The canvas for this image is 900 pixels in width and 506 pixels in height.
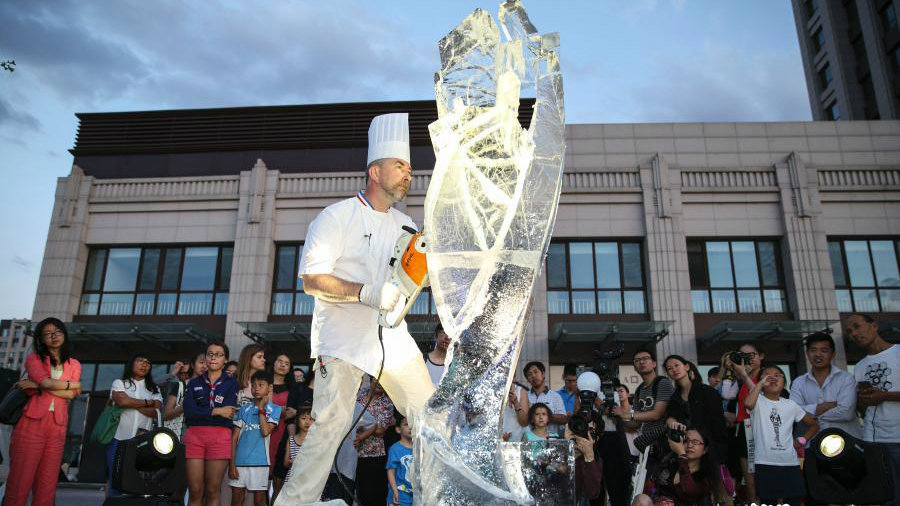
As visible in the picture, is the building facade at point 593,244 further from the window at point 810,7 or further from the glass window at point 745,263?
the window at point 810,7

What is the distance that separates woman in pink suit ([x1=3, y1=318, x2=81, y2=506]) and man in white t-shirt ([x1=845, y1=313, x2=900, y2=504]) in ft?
22.7

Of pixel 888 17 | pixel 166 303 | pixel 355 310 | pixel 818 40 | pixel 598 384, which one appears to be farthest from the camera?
pixel 818 40

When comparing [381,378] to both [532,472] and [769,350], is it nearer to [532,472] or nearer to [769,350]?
[532,472]

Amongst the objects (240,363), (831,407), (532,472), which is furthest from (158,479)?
(831,407)

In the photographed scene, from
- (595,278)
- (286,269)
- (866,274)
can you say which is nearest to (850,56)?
(866,274)

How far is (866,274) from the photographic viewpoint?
703 inches

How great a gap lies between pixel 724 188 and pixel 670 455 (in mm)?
14528

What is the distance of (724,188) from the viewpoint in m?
18.1

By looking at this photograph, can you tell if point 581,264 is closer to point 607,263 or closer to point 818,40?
point 607,263

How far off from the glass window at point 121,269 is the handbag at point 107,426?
43.4 ft

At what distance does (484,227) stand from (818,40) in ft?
126

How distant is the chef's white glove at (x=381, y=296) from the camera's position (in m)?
3.20

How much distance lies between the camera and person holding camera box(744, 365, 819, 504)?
5512mm

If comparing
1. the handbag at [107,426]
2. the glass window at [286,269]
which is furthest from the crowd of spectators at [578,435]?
the glass window at [286,269]
